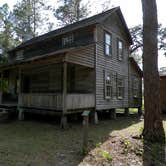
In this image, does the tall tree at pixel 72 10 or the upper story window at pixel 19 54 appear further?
the tall tree at pixel 72 10

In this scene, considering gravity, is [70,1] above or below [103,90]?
above

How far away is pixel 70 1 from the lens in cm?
2969

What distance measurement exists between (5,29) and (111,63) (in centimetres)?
2566

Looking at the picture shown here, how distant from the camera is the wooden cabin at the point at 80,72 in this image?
10.6 meters

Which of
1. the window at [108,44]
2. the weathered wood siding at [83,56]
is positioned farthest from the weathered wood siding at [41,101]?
the window at [108,44]

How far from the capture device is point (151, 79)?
756cm

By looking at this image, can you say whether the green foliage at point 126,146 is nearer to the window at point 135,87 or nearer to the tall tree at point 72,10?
the window at point 135,87

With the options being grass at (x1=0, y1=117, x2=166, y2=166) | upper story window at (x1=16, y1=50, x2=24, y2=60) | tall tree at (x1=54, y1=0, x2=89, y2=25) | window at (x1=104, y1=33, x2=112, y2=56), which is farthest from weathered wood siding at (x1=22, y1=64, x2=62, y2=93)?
tall tree at (x1=54, y1=0, x2=89, y2=25)

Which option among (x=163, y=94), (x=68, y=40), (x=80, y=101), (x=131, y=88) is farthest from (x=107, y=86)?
(x=163, y=94)

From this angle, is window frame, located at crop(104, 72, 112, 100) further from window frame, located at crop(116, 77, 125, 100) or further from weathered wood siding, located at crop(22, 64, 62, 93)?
weathered wood siding, located at crop(22, 64, 62, 93)

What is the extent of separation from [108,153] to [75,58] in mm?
5791

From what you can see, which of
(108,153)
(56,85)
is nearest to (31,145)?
(108,153)

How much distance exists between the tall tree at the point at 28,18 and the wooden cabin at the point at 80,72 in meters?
14.8

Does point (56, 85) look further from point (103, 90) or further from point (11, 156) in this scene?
point (11, 156)
